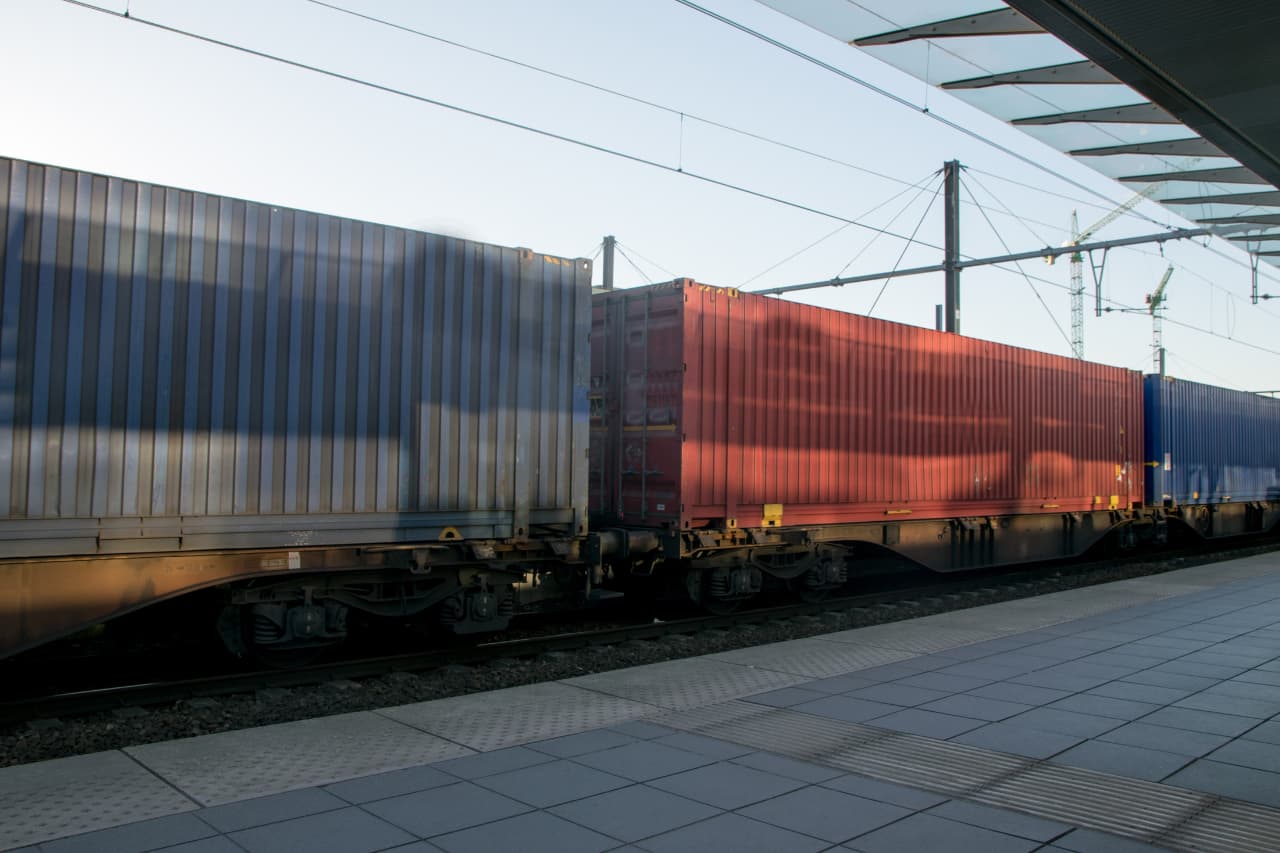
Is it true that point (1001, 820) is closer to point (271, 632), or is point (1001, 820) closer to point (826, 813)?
point (826, 813)

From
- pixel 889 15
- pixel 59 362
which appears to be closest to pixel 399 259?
pixel 59 362

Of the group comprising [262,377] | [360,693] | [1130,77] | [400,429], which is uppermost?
[1130,77]

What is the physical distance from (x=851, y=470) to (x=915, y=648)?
3.76 m

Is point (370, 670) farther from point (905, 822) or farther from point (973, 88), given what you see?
point (973, 88)

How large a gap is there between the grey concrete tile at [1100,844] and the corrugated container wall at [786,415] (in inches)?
247

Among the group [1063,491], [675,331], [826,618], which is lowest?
[826,618]

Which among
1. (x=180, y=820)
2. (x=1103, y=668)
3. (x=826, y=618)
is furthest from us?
(x=826, y=618)

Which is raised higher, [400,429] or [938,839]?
[400,429]

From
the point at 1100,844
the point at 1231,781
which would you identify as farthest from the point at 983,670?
the point at 1100,844

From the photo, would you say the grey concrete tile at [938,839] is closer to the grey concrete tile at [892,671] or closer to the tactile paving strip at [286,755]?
the tactile paving strip at [286,755]

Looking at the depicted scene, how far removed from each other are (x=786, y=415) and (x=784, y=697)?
201 inches

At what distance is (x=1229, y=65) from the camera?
530cm

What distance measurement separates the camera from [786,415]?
11156mm

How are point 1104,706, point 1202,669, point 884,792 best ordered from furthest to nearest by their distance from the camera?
point 1202,669, point 1104,706, point 884,792
